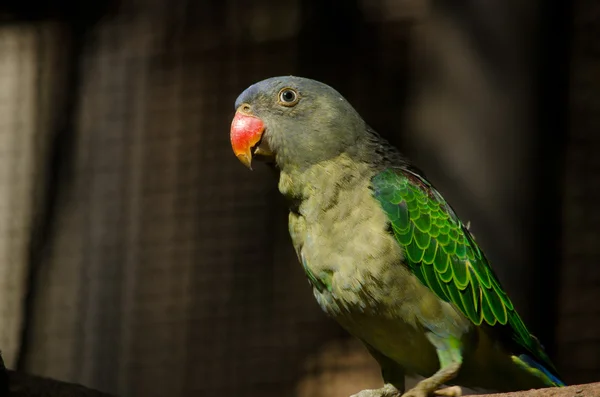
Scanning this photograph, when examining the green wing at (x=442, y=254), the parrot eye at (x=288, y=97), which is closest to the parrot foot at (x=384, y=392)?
the green wing at (x=442, y=254)

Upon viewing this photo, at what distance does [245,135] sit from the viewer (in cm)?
359

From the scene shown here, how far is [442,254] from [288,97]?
0.86 m

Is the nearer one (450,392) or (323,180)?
(450,392)

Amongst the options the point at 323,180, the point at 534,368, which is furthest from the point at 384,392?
the point at 323,180

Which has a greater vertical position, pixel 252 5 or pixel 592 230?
pixel 252 5

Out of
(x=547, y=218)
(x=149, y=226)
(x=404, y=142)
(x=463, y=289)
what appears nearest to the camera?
(x=463, y=289)

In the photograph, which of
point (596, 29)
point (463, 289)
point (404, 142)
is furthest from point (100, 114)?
point (463, 289)

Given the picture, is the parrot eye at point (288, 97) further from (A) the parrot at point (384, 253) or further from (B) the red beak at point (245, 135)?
(B) the red beak at point (245, 135)

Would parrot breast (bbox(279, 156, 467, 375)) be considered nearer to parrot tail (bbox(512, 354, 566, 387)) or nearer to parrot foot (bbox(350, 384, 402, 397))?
parrot foot (bbox(350, 384, 402, 397))

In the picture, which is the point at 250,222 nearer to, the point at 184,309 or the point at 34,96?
the point at 184,309

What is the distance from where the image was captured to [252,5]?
24.1 feet

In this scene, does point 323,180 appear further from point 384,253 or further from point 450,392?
point 450,392

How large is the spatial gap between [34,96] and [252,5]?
186cm

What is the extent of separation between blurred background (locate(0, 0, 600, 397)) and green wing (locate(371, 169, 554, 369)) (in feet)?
7.84
